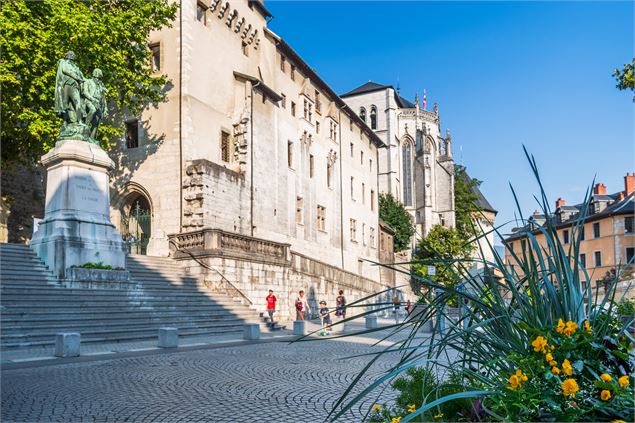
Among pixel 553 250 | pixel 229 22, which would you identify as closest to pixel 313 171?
pixel 229 22

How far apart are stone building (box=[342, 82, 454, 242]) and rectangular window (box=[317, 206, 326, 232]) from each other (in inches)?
1130

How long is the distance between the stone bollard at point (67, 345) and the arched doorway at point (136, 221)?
15.7 meters

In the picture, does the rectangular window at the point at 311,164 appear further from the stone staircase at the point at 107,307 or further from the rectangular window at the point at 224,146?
the stone staircase at the point at 107,307

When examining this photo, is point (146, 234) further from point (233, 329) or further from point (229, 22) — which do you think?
point (229, 22)

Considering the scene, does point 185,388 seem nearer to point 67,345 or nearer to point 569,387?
point 67,345

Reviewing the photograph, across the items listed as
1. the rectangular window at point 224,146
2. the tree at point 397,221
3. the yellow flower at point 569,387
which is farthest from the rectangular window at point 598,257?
the yellow flower at point 569,387

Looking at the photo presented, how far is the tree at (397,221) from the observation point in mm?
63875

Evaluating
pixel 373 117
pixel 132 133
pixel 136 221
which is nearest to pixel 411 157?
pixel 373 117

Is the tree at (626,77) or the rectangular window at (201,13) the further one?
the rectangular window at (201,13)

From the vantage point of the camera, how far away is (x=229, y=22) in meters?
32.4

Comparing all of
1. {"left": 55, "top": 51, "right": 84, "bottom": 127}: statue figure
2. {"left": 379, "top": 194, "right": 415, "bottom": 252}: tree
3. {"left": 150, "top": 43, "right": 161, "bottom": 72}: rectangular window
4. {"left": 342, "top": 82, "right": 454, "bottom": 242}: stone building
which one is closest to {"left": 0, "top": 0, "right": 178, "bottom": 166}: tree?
{"left": 55, "top": 51, "right": 84, "bottom": 127}: statue figure

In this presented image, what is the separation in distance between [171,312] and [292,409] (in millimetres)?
12742

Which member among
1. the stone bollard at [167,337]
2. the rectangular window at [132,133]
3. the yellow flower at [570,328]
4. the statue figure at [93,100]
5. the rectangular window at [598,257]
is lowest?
the stone bollard at [167,337]

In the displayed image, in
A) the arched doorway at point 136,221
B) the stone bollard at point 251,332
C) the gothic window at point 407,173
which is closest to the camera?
the stone bollard at point 251,332
